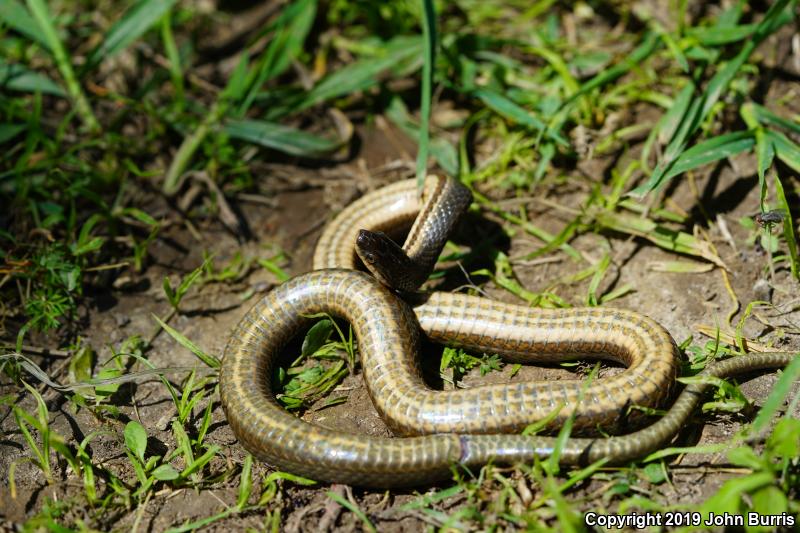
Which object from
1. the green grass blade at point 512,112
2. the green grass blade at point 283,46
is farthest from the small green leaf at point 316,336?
the green grass blade at point 283,46

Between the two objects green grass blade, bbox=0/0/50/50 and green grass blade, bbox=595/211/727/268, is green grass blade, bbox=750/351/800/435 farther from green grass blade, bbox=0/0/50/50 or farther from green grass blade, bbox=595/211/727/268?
green grass blade, bbox=0/0/50/50

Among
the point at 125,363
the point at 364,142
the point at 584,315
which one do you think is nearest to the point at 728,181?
the point at 584,315

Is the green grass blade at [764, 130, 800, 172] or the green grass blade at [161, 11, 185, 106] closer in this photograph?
the green grass blade at [764, 130, 800, 172]

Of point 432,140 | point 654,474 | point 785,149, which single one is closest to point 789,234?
point 785,149

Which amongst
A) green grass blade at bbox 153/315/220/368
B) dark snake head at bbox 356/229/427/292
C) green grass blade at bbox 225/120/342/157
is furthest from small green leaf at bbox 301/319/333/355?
green grass blade at bbox 225/120/342/157

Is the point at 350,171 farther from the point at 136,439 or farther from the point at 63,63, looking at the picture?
the point at 136,439
